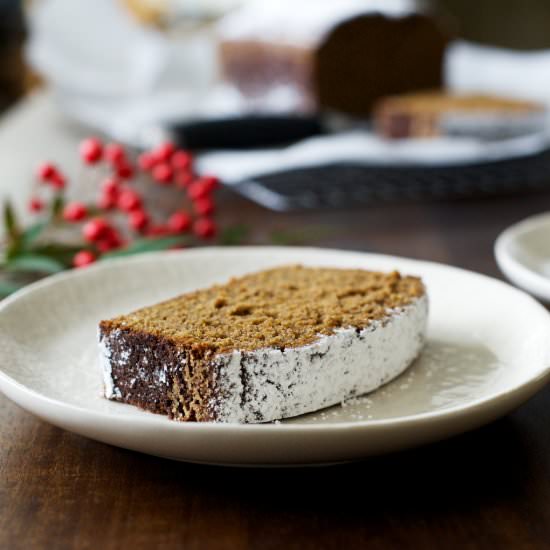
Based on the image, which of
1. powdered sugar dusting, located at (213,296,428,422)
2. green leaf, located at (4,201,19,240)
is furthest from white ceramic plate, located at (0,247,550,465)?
green leaf, located at (4,201,19,240)

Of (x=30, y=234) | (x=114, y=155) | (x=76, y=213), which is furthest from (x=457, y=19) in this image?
(x=30, y=234)

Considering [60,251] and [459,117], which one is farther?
[459,117]

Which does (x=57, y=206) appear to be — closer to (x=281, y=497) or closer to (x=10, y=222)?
(x=10, y=222)

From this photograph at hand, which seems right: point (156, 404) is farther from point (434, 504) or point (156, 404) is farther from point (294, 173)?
point (294, 173)

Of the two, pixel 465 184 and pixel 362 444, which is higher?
pixel 362 444

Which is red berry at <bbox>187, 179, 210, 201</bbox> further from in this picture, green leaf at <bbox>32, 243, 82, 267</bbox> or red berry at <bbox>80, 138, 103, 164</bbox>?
green leaf at <bbox>32, 243, 82, 267</bbox>

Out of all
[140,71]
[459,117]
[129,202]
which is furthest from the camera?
[140,71]

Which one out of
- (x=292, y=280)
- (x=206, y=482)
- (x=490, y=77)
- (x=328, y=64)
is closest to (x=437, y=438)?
(x=206, y=482)
